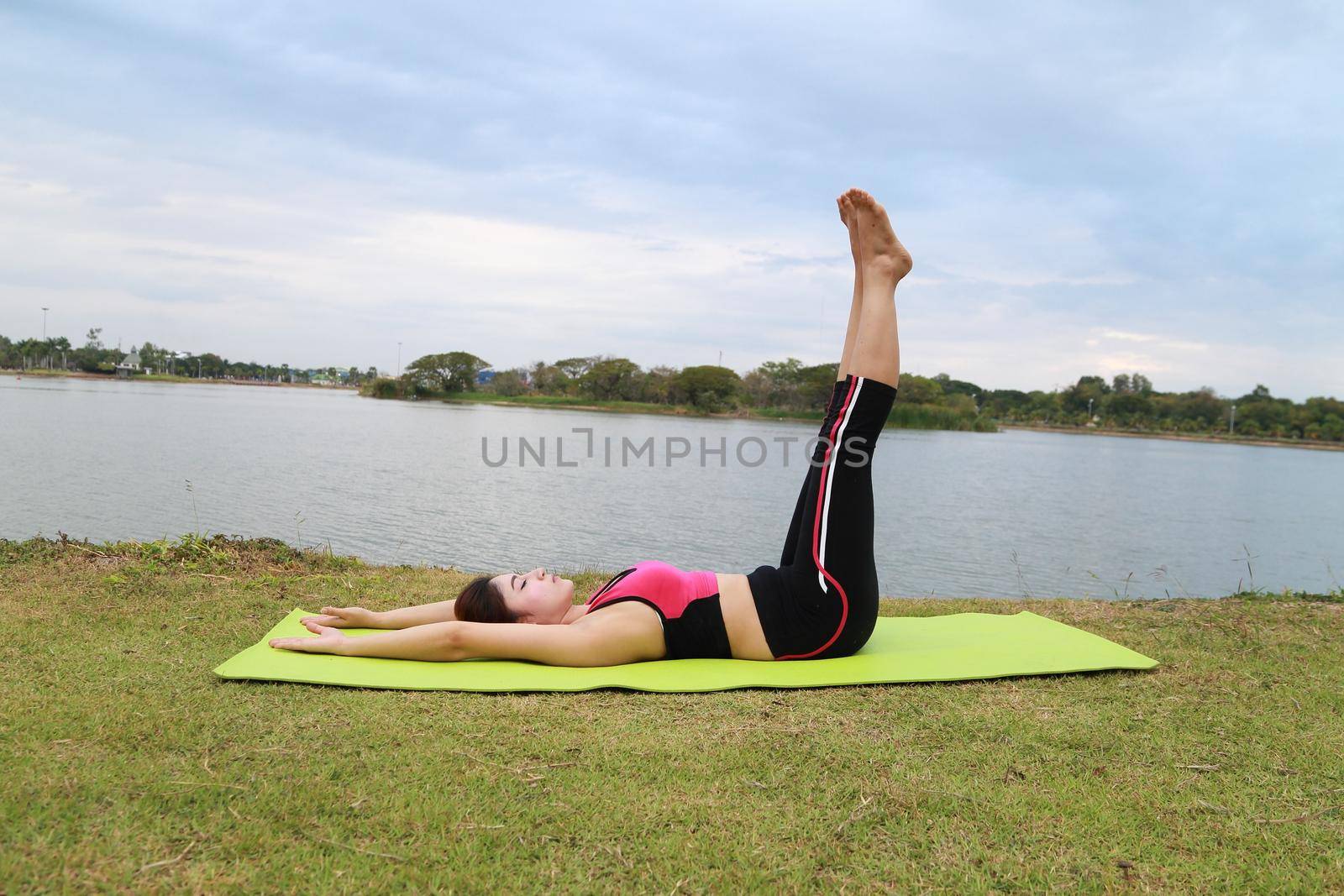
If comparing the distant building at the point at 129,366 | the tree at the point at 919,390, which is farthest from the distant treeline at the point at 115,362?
the tree at the point at 919,390

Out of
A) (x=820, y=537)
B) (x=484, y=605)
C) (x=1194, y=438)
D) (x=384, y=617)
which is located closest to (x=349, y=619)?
(x=384, y=617)

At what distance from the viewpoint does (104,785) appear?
5.90 ft

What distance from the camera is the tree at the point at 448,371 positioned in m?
65.6

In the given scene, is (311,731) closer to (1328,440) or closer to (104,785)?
(104,785)

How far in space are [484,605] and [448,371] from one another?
6561 cm

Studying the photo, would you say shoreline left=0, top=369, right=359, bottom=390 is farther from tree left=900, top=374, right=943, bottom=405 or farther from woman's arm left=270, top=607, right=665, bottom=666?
woman's arm left=270, top=607, right=665, bottom=666

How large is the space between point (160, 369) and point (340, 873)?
98.8m

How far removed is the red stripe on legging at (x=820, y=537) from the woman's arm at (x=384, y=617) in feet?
4.65

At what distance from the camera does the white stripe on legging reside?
9.62 feet

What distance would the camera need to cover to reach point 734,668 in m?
2.98

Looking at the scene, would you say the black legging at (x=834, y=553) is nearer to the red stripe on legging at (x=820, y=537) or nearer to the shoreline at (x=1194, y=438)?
the red stripe on legging at (x=820, y=537)

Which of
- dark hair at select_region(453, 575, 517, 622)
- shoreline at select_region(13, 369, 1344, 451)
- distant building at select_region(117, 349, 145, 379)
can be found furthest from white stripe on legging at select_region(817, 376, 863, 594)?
distant building at select_region(117, 349, 145, 379)

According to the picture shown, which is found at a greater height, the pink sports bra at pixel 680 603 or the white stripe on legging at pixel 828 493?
the white stripe on legging at pixel 828 493

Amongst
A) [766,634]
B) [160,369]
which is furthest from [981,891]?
[160,369]
